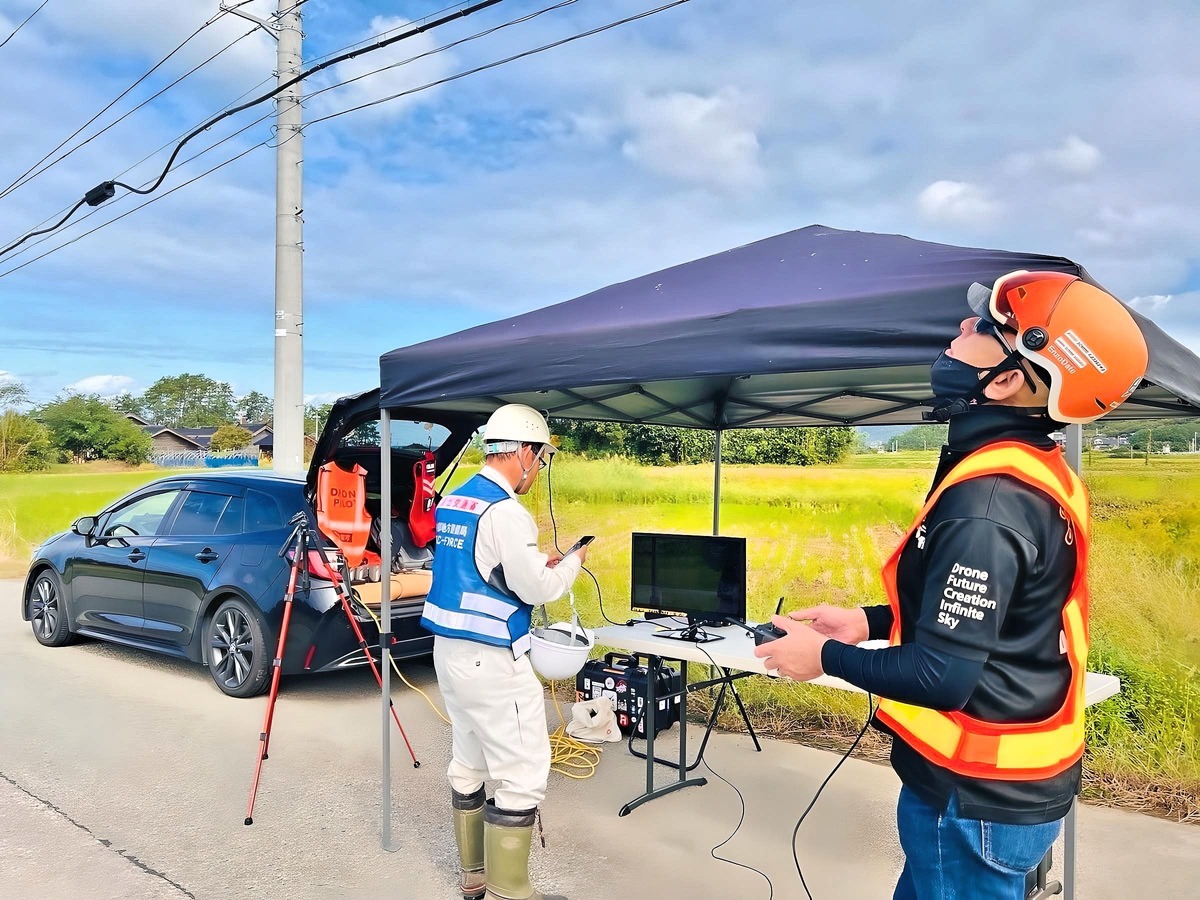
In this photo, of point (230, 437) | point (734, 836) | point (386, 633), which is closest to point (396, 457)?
point (386, 633)

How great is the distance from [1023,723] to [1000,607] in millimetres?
314

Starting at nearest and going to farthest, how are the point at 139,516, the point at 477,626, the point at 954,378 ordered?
the point at 954,378 → the point at 477,626 → the point at 139,516

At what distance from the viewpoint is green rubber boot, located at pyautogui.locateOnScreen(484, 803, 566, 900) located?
120 inches

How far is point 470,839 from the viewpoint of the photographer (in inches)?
130

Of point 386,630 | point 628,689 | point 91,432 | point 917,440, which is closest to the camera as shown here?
point 386,630

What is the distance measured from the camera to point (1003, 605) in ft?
5.06

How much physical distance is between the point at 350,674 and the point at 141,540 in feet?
6.83

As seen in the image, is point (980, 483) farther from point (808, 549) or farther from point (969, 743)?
point (808, 549)

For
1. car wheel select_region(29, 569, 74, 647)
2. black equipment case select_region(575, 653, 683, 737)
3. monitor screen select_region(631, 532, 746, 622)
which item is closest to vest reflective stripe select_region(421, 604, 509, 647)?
monitor screen select_region(631, 532, 746, 622)

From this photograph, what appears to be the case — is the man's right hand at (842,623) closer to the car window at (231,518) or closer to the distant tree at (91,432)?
the car window at (231,518)

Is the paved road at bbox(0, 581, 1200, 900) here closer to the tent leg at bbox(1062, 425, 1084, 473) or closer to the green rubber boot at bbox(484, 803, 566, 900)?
the green rubber boot at bbox(484, 803, 566, 900)

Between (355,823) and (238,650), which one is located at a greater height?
(238,650)

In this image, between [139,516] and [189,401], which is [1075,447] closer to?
[139,516]

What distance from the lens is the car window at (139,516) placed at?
7.33 m
